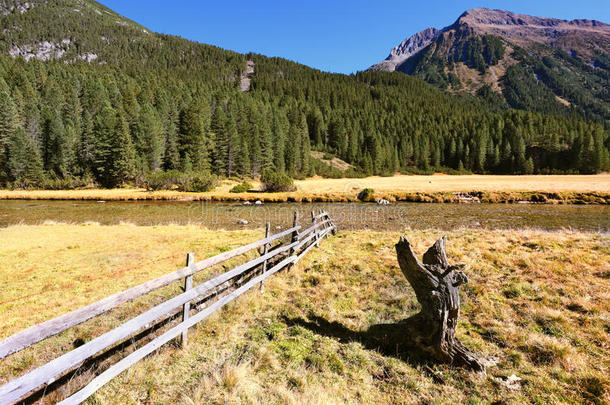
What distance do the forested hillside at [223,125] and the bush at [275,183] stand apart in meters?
20.8

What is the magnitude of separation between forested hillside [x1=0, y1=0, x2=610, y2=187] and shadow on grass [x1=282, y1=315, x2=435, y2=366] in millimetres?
58248

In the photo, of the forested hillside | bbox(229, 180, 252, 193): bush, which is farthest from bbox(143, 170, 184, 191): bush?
bbox(229, 180, 252, 193): bush

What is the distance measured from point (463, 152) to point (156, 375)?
128 meters

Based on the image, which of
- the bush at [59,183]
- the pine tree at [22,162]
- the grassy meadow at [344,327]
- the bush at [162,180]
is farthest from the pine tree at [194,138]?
the grassy meadow at [344,327]

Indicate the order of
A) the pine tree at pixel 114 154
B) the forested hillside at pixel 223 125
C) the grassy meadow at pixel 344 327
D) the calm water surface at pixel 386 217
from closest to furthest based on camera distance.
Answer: the grassy meadow at pixel 344 327
the calm water surface at pixel 386 217
the pine tree at pixel 114 154
the forested hillside at pixel 223 125

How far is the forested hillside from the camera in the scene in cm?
6006

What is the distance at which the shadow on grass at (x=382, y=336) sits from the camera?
5.59 meters

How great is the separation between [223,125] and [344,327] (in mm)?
74567

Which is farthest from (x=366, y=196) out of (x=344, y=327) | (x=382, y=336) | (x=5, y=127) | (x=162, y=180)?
(x=5, y=127)

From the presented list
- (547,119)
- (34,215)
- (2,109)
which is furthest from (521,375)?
(547,119)

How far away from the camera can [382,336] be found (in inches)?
242

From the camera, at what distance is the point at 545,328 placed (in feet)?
20.9

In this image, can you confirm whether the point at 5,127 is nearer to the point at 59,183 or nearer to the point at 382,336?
the point at 59,183

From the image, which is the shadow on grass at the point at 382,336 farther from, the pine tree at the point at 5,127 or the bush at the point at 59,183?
the pine tree at the point at 5,127
